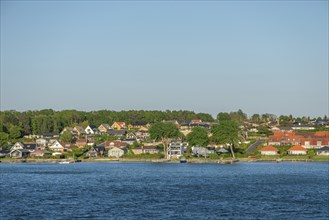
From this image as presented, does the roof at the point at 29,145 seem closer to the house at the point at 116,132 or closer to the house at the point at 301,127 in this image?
the house at the point at 116,132

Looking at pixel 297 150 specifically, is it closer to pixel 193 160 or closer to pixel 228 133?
pixel 228 133

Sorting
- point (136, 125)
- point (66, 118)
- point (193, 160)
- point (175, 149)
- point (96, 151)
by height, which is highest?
point (66, 118)

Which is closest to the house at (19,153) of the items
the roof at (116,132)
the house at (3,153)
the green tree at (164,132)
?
the house at (3,153)

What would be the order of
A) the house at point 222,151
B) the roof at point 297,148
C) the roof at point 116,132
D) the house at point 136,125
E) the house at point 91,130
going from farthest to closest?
the house at point 136,125 → the house at point 91,130 → the roof at point 116,132 → the house at point 222,151 → the roof at point 297,148

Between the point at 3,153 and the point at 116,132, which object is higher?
the point at 116,132

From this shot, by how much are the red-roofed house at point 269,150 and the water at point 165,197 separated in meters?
27.7

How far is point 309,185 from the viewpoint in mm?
41656

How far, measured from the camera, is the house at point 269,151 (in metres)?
77.2

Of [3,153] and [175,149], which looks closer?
[175,149]

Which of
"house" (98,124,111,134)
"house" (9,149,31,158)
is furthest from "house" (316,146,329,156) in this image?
"house" (98,124,111,134)

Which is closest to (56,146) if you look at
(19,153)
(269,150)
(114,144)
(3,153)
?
(19,153)

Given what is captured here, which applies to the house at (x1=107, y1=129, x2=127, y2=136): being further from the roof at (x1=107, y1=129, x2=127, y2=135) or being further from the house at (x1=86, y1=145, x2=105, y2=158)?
the house at (x1=86, y1=145, x2=105, y2=158)

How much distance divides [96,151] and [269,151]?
23.6 meters

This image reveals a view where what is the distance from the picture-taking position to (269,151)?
77625mm
